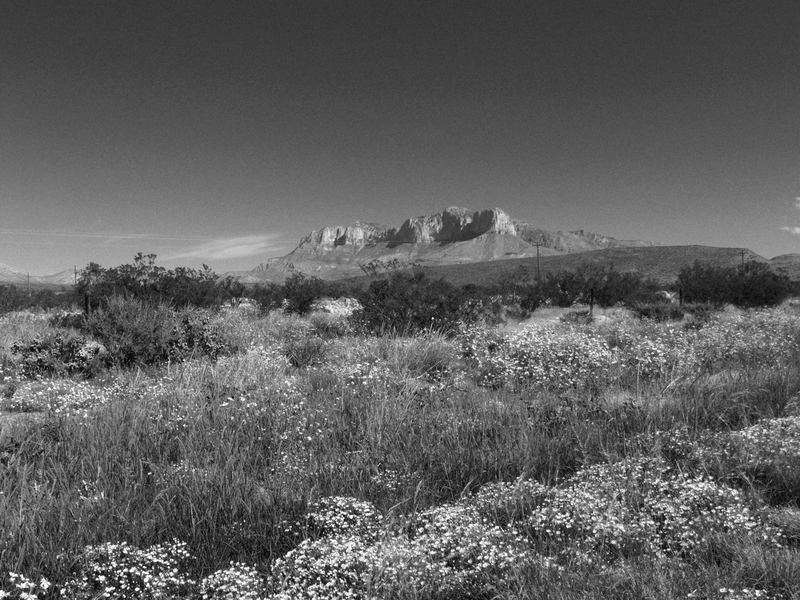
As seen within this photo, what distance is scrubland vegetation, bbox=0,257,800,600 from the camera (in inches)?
103

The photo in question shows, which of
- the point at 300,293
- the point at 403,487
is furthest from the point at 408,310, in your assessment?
the point at 300,293

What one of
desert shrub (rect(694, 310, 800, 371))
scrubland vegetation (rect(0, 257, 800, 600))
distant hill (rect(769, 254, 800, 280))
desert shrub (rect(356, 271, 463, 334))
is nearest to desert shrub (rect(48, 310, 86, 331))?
scrubland vegetation (rect(0, 257, 800, 600))

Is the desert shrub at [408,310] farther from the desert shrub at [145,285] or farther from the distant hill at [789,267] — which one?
the distant hill at [789,267]

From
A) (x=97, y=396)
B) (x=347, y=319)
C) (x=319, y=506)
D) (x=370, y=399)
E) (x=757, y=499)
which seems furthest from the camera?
(x=347, y=319)

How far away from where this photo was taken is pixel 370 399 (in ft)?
19.9

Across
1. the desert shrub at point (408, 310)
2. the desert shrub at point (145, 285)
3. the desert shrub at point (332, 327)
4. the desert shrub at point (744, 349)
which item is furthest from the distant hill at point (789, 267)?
the desert shrub at point (145, 285)

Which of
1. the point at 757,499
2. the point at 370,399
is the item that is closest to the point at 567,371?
the point at 370,399

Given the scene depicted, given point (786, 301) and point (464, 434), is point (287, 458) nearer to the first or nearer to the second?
point (464, 434)

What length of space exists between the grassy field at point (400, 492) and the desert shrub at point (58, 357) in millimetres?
2341

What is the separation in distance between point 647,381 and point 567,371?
1.18 meters

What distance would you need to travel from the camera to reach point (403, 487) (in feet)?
12.5

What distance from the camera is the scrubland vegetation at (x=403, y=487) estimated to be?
261 centimetres

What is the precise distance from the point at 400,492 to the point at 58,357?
8331mm

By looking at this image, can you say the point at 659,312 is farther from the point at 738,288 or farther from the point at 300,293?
the point at 300,293
